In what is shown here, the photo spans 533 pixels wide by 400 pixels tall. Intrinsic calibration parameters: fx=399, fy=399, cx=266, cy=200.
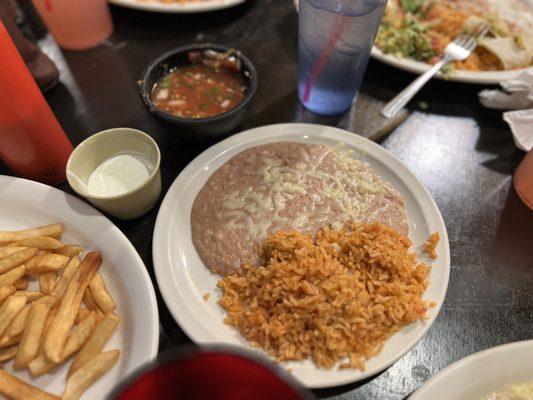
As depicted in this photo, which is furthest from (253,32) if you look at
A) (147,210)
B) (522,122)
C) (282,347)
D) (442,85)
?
(282,347)

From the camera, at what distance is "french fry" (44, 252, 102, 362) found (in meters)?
1.54

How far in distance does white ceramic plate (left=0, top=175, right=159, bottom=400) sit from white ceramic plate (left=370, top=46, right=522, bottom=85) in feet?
7.14

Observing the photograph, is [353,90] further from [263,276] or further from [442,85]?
[263,276]

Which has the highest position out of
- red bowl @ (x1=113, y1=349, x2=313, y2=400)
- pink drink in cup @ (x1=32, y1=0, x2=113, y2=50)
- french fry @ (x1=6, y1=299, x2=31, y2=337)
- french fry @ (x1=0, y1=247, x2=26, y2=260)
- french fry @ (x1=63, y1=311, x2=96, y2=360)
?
pink drink in cup @ (x1=32, y1=0, x2=113, y2=50)

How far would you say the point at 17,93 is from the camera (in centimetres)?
187

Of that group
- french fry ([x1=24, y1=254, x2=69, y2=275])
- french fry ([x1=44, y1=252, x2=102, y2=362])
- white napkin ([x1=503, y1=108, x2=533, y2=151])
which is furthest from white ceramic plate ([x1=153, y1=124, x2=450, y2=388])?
white napkin ([x1=503, y1=108, x2=533, y2=151])

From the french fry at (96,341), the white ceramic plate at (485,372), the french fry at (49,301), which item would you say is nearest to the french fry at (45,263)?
the french fry at (49,301)

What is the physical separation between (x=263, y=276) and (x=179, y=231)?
1.73ft

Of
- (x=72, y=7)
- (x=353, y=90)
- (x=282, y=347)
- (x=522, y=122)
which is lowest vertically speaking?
(x=522, y=122)

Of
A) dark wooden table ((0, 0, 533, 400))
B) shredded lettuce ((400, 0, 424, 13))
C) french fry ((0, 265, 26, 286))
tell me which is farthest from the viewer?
shredded lettuce ((400, 0, 424, 13))

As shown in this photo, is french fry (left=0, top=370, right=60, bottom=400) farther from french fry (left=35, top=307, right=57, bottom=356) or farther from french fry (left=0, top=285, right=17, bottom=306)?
french fry (left=0, top=285, right=17, bottom=306)

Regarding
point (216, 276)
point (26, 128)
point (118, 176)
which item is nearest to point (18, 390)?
point (216, 276)

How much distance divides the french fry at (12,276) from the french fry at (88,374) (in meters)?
0.49

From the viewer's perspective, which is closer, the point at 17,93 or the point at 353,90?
the point at 17,93
